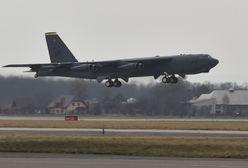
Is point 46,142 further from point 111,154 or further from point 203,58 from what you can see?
point 203,58

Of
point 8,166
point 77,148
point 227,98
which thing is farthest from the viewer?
point 227,98

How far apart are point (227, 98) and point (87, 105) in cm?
3739

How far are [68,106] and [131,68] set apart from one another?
287 feet

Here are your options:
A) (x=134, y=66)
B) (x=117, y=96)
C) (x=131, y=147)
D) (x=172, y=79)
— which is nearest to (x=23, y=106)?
(x=117, y=96)

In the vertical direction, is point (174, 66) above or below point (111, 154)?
above

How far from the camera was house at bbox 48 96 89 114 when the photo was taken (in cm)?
12862

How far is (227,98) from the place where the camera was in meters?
149

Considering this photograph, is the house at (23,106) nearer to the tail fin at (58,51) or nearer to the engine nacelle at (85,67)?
the tail fin at (58,51)

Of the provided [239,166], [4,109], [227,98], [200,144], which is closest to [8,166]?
[239,166]

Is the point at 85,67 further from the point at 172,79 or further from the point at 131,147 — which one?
the point at 131,147

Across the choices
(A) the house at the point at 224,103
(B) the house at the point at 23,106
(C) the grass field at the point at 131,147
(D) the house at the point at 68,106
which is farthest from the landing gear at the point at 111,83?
(A) the house at the point at 224,103

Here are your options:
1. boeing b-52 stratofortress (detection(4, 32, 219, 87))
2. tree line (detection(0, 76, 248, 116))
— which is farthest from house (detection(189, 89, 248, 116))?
boeing b-52 stratofortress (detection(4, 32, 219, 87))

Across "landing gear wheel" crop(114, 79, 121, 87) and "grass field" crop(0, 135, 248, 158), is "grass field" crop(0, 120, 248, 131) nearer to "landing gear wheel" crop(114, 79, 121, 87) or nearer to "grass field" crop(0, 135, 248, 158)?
"landing gear wheel" crop(114, 79, 121, 87)

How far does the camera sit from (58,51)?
56.8m
